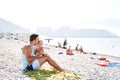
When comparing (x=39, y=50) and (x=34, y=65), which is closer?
(x=34, y=65)

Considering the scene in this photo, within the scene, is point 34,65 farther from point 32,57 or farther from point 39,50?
point 39,50

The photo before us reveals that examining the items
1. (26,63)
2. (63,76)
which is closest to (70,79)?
(63,76)

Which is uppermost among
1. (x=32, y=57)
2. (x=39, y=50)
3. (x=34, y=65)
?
(x=39, y=50)

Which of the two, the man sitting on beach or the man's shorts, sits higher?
the man sitting on beach

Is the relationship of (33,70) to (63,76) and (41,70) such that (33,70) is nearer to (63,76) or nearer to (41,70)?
(41,70)

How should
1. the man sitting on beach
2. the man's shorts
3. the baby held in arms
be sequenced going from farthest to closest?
1. the baby held in arms
2. the man's shorts
3. the man sitting on beach

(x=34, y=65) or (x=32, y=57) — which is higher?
(x=32, y=57)

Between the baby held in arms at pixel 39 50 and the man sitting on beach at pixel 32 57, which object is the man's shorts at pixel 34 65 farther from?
the baby held in arms at pixel 39 50

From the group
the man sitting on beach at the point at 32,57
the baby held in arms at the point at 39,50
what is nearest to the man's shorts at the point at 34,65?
the man sitting on beach at the point at 32,57

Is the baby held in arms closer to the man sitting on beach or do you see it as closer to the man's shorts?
the man sitting on beach

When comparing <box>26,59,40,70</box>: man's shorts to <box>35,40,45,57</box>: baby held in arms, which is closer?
<box>26,59,40,70</box>: man's shorts

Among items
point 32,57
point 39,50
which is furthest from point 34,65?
point 39,50

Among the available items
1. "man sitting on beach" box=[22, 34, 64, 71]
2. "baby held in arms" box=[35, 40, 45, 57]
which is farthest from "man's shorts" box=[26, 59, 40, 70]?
"baby held in arms" box=[35, 40, 45, 57]

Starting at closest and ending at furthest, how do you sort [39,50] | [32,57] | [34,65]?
[32,57] < [34,65] < [39,50]
